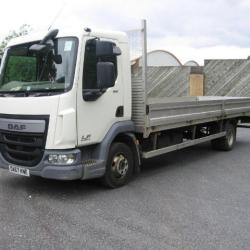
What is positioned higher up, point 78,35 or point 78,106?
point 78,35

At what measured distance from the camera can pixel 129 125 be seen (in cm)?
696

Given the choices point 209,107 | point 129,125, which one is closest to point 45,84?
point 129,125

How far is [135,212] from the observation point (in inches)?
224

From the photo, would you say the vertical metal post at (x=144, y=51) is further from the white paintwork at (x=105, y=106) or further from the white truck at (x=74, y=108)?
the white paintwork at (x=105, y=106)

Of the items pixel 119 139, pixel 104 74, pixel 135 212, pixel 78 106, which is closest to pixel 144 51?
pixel 104 74

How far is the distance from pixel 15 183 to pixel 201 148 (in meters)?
5.47

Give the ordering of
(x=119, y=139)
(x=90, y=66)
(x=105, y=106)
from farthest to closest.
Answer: (x=119, y=139)
(x=105, y=106)
(x=90, y=66)

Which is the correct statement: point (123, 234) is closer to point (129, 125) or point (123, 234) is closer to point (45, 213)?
point (45, 213)

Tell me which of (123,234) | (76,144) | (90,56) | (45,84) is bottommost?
(123,234)

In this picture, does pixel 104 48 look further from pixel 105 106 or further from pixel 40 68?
pixel 40 68

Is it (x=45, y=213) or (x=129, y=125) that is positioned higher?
(x=129, y=125)

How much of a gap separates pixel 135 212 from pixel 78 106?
1.67m

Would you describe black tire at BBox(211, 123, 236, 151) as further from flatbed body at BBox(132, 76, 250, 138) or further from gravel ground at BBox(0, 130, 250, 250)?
gravel ground at BBox(0, 130, 250, 250)

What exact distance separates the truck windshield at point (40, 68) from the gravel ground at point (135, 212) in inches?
64.6
